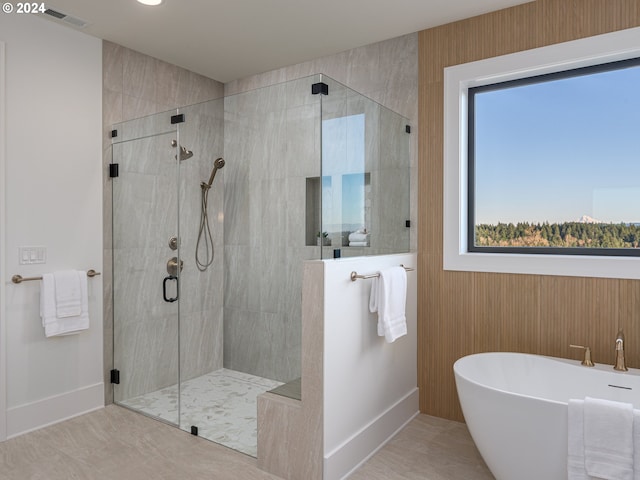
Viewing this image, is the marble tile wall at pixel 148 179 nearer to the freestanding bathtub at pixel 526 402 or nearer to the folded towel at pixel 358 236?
the folded towel at pixel 358 236

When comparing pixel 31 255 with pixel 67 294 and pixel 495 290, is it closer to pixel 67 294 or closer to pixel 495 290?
pixel 67 294

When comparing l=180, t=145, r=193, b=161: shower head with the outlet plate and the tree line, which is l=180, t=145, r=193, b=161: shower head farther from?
the tree line

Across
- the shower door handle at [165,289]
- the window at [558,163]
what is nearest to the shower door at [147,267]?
the shower door handle at [165,289]

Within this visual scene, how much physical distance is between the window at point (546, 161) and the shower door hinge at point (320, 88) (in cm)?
107

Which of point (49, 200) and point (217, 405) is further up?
point (49, 200)

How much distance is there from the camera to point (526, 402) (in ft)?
6.19

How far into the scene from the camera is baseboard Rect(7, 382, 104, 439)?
2.72 metres

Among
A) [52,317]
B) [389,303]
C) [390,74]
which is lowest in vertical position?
[52,317]

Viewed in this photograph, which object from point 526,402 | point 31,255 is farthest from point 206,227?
point 526,402

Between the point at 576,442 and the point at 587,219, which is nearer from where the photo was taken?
the point at 576,442

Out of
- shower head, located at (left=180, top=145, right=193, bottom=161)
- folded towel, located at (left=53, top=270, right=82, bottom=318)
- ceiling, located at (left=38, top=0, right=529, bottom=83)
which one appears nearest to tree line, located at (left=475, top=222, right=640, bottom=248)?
ceiling, located at (left=38, top=0, right=529, bottom=83)

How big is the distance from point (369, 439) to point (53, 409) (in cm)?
211

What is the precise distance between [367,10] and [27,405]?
335 centimetres

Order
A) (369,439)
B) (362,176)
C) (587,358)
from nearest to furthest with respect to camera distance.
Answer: (587,358), (369,439), (362,176)
